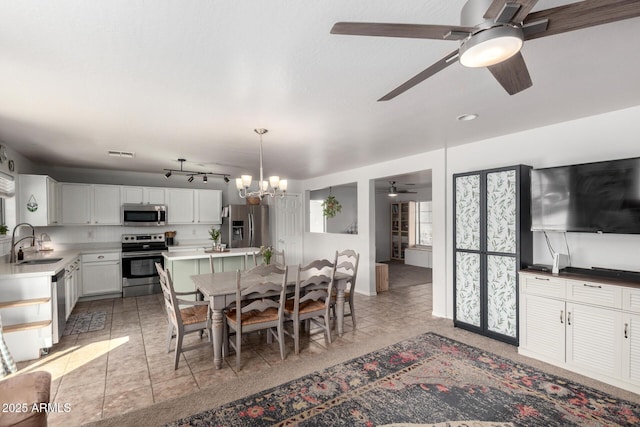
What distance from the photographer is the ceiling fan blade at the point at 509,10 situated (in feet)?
3.61

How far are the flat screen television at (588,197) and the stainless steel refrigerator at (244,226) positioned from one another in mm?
5418

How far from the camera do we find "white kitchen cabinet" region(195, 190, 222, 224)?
22.9 ft

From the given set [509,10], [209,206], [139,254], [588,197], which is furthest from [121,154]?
[588,197]

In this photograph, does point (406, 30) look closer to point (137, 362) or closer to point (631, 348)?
point (631, 348)

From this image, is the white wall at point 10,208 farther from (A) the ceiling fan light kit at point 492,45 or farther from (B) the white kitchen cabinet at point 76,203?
(A) the ceiling fan light kit at point 492,45

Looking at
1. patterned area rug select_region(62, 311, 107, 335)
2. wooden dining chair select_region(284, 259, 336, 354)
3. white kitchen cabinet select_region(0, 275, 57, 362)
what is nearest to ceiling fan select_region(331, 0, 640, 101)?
wooden dining chair select_region(284, 259, 336, 354)

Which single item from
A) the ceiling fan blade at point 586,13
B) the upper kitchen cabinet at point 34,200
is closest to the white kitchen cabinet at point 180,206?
the upper kitchen cabinet at point 34,200

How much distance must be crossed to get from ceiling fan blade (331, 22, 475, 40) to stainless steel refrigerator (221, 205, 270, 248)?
611 cm

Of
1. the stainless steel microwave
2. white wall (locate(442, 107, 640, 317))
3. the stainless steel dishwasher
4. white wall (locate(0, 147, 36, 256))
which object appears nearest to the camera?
white wall (locate(442, 107, 640, 317))

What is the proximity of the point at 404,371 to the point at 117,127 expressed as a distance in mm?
3876

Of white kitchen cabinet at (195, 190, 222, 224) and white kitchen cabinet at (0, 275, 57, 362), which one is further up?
white kitchen cabinet at (195, 190, 222, 224)

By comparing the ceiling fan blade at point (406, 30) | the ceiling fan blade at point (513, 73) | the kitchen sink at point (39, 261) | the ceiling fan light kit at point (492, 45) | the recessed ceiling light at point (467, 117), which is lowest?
the kitchen sink at point (39, 261)

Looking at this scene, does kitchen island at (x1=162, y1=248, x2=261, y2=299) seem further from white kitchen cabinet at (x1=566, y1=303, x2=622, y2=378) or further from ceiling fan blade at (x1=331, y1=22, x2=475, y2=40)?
white kitchen cabinet at (x1=566, y1=303, x2=622, y2=378)

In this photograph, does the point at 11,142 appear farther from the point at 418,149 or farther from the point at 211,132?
the point at 418,149
